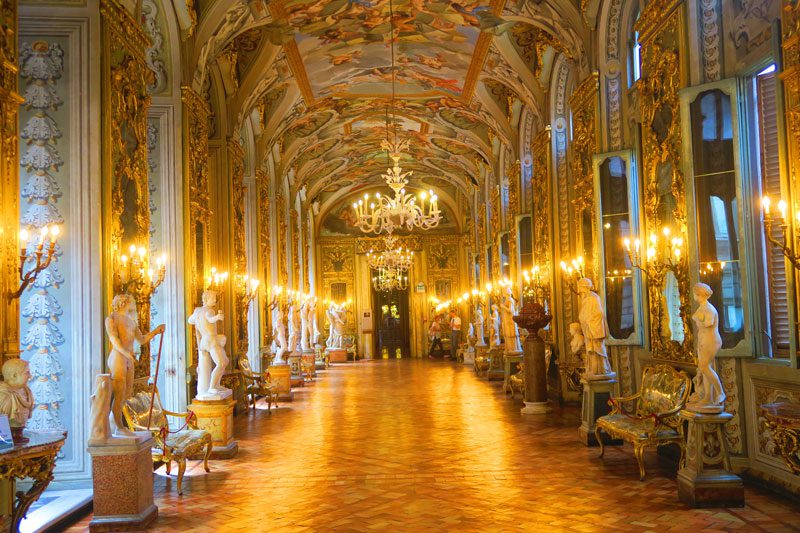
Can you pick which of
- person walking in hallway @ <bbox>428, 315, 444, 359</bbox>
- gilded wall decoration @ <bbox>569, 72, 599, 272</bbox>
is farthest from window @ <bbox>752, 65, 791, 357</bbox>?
person walking in hallway @ <bbox>428, 315, 444, 359</bbox>

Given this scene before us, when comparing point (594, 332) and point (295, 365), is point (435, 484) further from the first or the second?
point (295, 365)

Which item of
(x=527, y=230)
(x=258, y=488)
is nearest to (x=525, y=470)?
(x=258, y=488)

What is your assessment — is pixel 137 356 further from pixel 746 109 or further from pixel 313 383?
pixel 313 383

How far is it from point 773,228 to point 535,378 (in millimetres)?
5885

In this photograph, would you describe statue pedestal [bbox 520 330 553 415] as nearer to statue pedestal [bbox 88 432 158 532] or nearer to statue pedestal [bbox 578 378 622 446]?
statue pedestal [bbox 578 378 622 446]

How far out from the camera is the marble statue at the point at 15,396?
200 inches

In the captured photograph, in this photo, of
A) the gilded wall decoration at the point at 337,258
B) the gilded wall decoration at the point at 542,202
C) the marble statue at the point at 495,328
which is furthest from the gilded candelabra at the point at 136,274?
the gilded wall decoration at the point at 337,258

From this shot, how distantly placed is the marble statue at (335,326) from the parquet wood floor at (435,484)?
17252 millimetres

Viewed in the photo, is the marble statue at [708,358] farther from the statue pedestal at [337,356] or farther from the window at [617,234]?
the statue pedestal at [337,356]

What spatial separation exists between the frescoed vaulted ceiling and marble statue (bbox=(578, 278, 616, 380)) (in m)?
4.07

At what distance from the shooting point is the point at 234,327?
44.3 ft

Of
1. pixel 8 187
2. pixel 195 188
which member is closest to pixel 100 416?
pixel 8 187

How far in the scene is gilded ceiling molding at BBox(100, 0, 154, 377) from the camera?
7.39 m

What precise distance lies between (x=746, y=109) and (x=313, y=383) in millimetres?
14790
